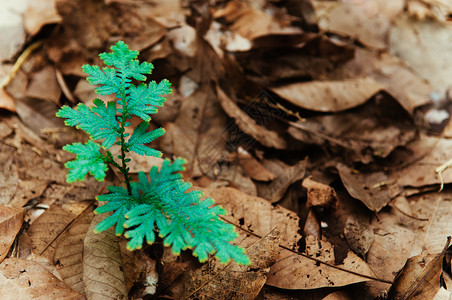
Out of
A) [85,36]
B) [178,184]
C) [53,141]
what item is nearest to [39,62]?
[85,36]

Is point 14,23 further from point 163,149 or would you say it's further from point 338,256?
point 338,256

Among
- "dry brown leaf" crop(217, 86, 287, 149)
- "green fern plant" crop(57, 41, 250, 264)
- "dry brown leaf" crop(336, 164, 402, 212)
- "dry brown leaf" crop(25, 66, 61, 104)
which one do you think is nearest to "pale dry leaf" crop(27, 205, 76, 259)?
"green fern plant" crop(57, 41, 250, 264)

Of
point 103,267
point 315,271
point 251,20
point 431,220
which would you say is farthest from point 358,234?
point 251,20

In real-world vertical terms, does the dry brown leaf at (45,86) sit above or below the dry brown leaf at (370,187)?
above

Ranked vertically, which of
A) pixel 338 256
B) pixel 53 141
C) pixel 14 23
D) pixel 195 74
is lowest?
pixel 338 256

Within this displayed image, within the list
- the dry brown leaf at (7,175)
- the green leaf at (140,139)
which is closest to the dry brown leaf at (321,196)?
the green leaf at (140,139)

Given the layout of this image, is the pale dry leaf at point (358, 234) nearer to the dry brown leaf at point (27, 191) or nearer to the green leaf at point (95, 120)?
the green leaf at point (95, 120)

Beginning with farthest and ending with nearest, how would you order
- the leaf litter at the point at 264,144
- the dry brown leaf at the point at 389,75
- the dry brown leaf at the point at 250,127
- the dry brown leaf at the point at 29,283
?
the dry brown leaf at the point at 389,75 → the dry brown leaf at the point at 250,127 → the leaf litter at the point at 264,144 → the dry brown leaf at the point at 29,283
